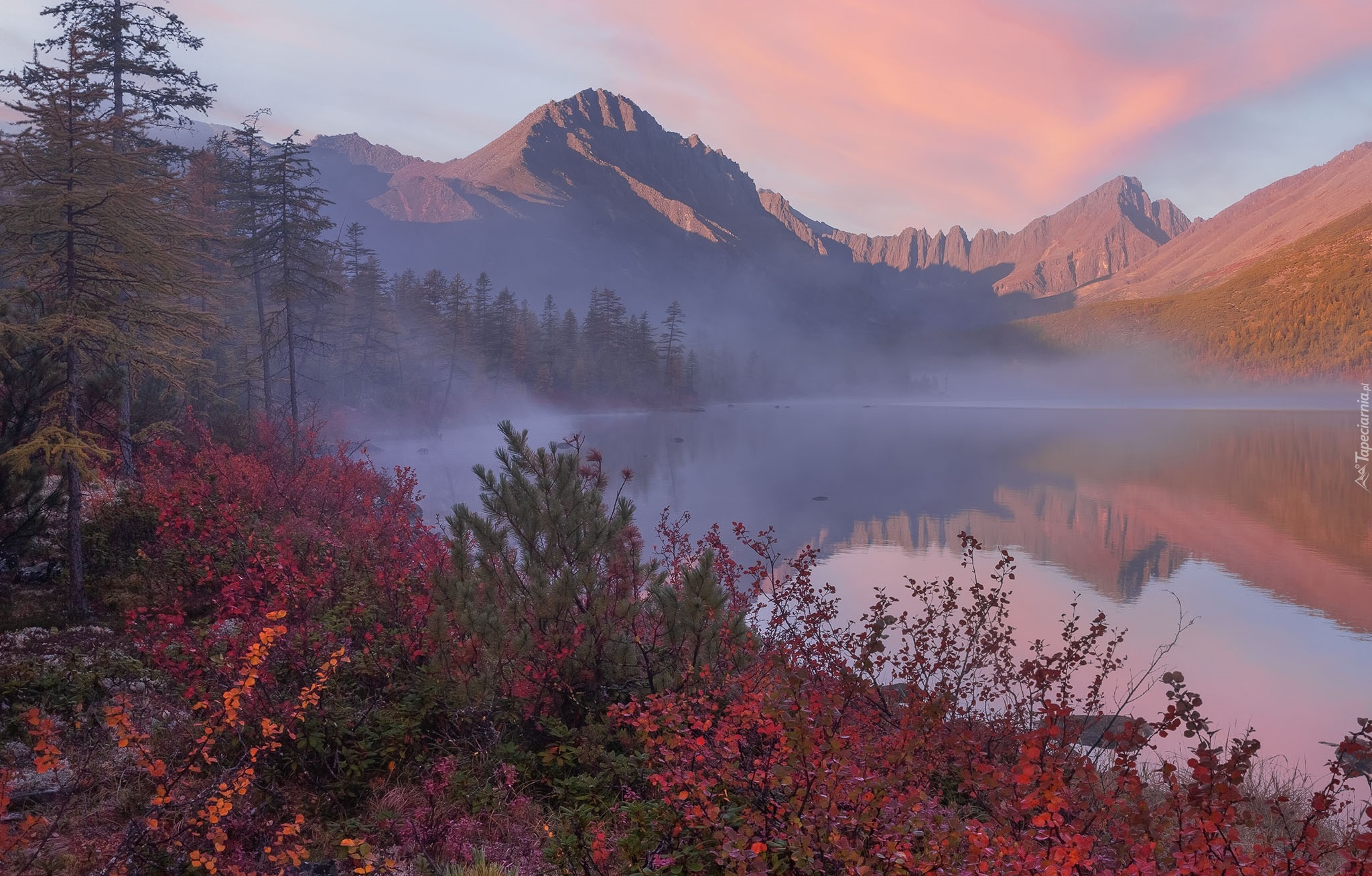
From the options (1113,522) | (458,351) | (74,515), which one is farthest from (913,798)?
(458,351)

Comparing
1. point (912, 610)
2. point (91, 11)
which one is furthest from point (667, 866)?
point (91, 11)

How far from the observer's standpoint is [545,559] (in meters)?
8.12

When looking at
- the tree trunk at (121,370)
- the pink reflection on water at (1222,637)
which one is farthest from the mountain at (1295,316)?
the tree trunk at (121,370)

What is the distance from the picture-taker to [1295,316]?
164 m

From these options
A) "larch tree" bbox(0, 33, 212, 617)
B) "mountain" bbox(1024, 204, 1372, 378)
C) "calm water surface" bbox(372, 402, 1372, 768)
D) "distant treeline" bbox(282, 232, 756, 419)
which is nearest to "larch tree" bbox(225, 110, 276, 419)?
"distant treeline" bbox(282, 232, 756, 419)

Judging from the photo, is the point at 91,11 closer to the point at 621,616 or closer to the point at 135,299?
the point at 135,299

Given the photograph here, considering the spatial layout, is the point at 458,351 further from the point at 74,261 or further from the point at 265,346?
the point at 74,261

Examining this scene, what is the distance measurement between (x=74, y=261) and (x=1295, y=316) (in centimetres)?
21862

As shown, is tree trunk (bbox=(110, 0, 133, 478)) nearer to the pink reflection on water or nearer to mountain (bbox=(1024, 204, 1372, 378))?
the pink reflection on water

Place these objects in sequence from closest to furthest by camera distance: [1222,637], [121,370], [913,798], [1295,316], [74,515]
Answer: [913,798] < [74,515] < [121,370] < [1222,637] < [1295,316]

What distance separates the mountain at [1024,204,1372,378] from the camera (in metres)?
152

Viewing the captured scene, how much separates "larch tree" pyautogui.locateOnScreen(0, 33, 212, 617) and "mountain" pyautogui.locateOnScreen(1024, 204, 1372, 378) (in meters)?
200

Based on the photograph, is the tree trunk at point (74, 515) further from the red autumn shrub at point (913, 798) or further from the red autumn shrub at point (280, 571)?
the red autumn shrub at point (913, 798)

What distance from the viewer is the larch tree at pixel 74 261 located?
9984 millimetres
